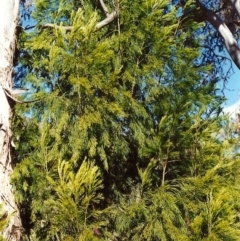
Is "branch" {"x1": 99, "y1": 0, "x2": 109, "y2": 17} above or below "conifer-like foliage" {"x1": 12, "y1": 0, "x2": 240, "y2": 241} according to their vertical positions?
above

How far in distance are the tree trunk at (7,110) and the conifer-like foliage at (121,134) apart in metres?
0.11

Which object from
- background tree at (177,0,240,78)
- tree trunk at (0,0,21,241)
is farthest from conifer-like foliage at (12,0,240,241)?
background tree at (177,0,240,78)

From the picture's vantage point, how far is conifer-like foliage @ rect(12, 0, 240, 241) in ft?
9.80

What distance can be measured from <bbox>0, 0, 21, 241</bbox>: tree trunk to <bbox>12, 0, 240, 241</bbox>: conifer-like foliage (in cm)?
11

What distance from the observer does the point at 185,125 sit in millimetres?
3414

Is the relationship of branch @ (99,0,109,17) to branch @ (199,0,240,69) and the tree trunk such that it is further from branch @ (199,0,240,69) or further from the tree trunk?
branch @ (199,0,240,69)

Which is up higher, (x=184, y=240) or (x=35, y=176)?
(x=35, y=176)

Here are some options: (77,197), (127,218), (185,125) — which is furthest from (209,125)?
(77,197)

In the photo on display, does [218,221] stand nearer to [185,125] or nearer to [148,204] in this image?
[148,204]

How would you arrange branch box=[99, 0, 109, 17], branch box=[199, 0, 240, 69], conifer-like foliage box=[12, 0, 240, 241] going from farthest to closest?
branch box=[199, 0, 240, 69] < branch box=[99, 0, 109, 17] < conifer-like foliage box=[12, 0, 240, 241]

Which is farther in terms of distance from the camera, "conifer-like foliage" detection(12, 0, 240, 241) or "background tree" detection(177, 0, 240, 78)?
"background tree" detection(177, 0, 240, 78)

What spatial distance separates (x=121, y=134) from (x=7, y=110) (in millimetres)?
1048

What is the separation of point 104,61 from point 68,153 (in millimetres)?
850

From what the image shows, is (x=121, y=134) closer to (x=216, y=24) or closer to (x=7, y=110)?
(x=7, y=110)
